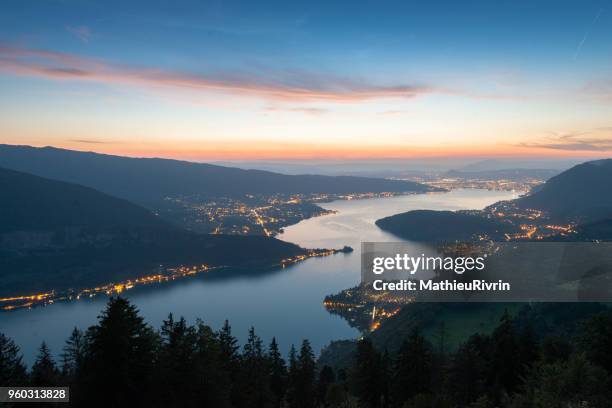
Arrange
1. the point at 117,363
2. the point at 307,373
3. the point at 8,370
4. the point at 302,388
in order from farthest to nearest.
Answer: the point at 307,373
the point at 302,388
the point at 8,370
the point at 117,363

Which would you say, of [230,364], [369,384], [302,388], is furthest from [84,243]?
[369,384]

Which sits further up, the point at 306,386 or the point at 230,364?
the point at 230,364

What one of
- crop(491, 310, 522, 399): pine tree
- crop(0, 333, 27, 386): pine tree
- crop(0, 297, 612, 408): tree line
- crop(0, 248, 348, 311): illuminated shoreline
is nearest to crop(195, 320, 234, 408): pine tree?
crop(0, 297, 612, 408): tree line

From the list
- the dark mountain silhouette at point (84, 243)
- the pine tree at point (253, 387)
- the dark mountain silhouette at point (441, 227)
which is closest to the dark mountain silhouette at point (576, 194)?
the dark mountain silhouette at point (441, 227)

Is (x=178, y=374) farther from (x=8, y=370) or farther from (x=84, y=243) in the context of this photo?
(x=84, y=243)

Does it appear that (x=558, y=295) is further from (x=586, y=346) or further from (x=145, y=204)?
(x=145, y=204)

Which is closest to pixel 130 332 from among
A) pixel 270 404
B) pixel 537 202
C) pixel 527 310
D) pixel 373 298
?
pixel 270 404

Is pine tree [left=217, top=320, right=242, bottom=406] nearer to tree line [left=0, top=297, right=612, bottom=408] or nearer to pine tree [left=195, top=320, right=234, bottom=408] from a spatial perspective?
tree line [left=0, top=297, right=612, bottom=408]
